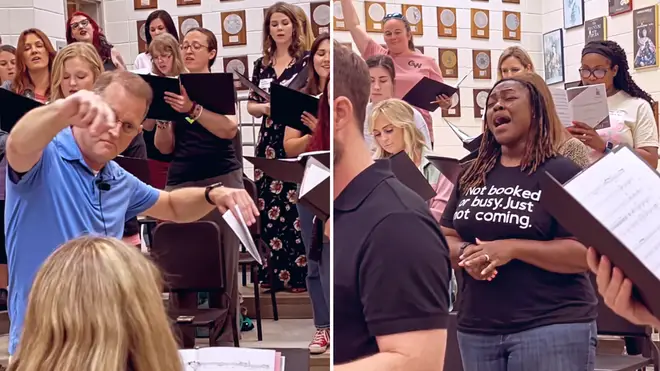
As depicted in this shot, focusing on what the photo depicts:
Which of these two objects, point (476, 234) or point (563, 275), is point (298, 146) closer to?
point (476, 234)

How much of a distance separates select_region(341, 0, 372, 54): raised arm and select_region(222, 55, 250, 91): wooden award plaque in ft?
2.46

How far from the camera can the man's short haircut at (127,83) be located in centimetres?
176

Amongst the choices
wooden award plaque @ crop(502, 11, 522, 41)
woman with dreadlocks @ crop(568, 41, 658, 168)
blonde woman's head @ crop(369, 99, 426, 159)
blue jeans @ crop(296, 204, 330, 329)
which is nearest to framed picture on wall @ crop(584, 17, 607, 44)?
woman with dreadlocks @ crop(568, 41, 658, 168)

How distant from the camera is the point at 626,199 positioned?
1.13 m

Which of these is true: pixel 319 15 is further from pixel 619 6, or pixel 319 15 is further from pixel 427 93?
pixel 619 6

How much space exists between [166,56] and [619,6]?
44.7 inches

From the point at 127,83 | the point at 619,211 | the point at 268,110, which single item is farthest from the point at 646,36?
the point at 127,83

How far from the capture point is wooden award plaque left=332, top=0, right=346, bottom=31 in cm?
132

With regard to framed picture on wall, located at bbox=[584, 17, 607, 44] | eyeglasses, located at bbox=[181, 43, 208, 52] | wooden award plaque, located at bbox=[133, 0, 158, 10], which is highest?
wooden award plaque, located at bbox=[133, 0, 158, 10]

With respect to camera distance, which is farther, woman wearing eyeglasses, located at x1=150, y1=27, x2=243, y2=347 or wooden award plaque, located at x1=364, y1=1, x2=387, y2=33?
woman wearing eyeglasses, located at x1=150, y1=27, x2=243, y2=347

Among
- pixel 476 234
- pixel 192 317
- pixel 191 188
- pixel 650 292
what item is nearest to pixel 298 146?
pixel 191 188

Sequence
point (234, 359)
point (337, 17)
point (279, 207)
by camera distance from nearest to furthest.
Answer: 1. point (337, 17)
2. point (234, 359)
3. point (279, 207)

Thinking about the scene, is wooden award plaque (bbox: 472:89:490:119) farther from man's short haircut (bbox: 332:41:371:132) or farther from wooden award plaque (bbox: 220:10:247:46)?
wooden award plaque (bbox: 220:10:247:46)

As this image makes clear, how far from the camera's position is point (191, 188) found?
1.94 m
